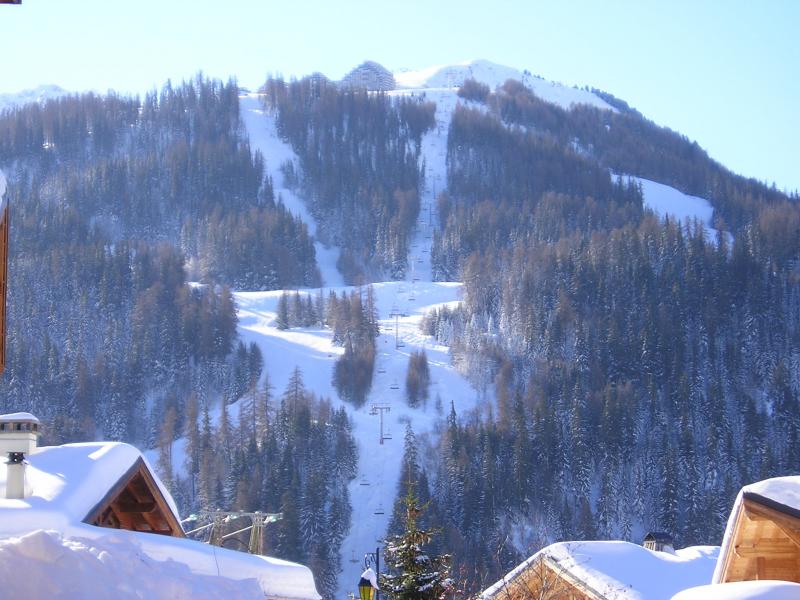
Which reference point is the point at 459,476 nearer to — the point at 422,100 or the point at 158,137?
the point at 158,137

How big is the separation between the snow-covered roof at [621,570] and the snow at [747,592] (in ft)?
41.7

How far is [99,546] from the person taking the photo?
774 centimetres

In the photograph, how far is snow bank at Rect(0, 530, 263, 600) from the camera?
7.23 m

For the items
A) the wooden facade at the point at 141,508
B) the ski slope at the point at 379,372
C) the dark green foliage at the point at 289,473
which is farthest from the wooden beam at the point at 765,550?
the dark green foliage at the point at 289,473

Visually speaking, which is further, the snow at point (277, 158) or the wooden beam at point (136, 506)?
the snow at point (277, 158)

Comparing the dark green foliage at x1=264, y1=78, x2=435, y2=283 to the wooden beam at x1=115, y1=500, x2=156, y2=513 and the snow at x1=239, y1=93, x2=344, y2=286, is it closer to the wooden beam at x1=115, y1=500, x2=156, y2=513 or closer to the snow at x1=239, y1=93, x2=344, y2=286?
the snow at x1=239, y1=93, x2=344, y2=286

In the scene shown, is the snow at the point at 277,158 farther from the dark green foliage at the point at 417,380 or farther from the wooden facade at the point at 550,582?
the wooden facade at the point at 550,582

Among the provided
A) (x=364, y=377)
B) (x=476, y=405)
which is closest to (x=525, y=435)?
(x=476, y=405)

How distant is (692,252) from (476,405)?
35086 mm

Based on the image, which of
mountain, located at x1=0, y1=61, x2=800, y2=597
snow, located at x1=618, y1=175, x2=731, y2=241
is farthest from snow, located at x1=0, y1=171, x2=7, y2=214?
snow, located at x1=618, y1=175, x2=731, y2=241

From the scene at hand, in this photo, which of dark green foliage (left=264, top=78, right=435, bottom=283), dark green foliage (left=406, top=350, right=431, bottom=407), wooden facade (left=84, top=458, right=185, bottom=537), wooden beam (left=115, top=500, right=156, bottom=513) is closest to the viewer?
wooden facade (left=84, top=458, right=185, bottom=537)

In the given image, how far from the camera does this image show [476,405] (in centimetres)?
8806

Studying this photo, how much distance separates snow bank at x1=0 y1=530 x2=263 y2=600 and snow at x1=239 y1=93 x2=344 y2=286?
131m

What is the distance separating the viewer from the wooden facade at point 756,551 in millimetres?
12297
